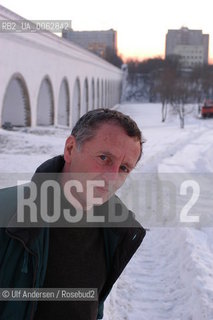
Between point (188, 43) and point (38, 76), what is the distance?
9507 cm

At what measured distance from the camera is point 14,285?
1.47 metres

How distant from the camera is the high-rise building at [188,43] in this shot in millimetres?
104438

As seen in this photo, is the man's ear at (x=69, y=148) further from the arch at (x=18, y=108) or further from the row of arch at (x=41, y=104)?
the arch at (x=18, y=108)

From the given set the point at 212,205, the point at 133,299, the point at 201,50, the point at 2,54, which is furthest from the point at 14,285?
the point at 201,50

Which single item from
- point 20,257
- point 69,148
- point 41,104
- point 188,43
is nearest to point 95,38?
point 188,43

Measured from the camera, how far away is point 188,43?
108 metres

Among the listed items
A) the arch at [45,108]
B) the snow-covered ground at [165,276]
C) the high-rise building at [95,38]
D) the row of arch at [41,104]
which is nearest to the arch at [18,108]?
the row of arch at [41,104]

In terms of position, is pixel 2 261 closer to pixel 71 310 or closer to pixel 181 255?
pixel 71 310

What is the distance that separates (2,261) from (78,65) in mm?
28136

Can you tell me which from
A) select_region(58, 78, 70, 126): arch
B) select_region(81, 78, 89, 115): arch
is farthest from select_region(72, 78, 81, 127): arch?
select_region(58, 78, 70, 126): arch

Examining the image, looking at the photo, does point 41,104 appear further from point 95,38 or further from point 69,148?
point 95,38

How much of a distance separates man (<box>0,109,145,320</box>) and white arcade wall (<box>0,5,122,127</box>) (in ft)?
43.6

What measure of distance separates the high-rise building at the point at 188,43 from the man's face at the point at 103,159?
106994 millimetres

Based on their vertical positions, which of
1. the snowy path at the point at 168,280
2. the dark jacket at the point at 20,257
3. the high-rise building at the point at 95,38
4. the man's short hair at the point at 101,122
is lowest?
the snowy path at the point at 168,280
